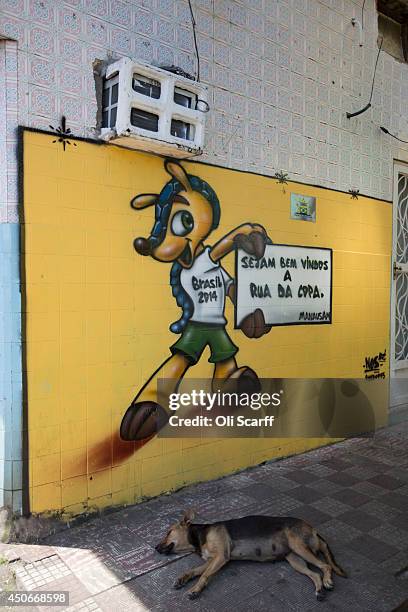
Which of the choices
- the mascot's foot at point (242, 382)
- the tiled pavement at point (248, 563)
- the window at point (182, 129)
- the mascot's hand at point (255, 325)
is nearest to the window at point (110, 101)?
the window at point (182, 129)

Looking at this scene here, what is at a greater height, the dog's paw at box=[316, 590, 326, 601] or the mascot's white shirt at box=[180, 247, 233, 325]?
the mascot's white shirt at box=[180, 247, 233, 325]

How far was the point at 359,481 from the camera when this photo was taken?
14.7ft

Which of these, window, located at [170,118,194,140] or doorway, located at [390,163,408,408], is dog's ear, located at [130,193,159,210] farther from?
doorway, located at [390,163,408,408]

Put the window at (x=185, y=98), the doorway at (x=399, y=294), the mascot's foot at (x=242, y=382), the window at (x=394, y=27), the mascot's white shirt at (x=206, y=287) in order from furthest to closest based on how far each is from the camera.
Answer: the doorway at (x=399, y=294)
the window at (x=394, y=27)
the mascot's foot at (x=242, y=382)
the mascot's white shirt at (x=206, y=287)
the window at (x=185, y=98)

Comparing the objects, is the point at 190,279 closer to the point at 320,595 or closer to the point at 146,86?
the point at 146,86

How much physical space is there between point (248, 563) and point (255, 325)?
6.94 feet

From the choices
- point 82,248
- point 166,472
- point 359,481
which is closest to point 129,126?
point 82,248

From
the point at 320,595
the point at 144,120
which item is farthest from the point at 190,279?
the point at 320,595

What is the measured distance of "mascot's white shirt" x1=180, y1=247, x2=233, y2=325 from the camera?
163 inches

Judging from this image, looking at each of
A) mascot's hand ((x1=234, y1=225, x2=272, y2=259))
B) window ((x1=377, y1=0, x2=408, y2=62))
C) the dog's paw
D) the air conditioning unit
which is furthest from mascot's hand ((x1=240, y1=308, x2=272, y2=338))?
window ((x1=377, y1=0, x2=408, y2=62))

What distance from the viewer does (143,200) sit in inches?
151

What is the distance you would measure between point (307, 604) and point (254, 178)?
11.2 ft

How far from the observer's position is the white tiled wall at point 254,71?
3.32 m

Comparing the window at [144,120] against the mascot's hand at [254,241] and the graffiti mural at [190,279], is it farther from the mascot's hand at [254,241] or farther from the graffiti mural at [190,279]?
the mascot's hand at [254,241]
